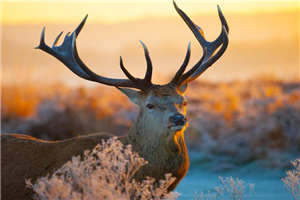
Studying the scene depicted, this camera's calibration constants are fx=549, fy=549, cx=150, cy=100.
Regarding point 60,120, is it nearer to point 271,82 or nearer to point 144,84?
point 144,84

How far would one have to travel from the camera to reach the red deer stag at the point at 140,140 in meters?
6.87

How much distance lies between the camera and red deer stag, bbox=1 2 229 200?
22.5 ft

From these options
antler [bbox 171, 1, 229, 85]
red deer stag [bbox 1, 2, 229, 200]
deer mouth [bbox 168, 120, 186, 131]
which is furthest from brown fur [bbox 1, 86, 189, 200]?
antler [bbox 171, 1, 229, 85]

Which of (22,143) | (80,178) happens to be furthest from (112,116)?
(80,178)

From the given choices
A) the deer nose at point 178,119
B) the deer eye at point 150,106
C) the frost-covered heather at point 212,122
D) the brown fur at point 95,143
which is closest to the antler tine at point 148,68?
the brown fur at point 95,143

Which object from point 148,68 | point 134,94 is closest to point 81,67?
point 134,94

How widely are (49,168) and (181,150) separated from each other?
5.74ft

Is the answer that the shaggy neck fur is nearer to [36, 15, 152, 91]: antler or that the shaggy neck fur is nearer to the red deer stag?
the red deer stag

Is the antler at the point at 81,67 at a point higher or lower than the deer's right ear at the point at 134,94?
higher

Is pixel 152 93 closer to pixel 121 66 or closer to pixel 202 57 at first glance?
pixel 121 66

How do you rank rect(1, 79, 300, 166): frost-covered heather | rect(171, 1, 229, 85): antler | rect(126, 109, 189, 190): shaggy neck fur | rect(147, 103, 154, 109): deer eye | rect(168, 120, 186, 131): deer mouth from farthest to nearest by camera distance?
rect(1, 79, 300, 166): frost-covered heather → rect(171, 1, 229, 85): antler → rect(147, 103, 154, 109): deer eye → rect(126, 109, 189, 190): shaggy neck fur → rect(168, 120, 186, 131): deer mouth

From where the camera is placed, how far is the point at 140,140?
7.07 meters

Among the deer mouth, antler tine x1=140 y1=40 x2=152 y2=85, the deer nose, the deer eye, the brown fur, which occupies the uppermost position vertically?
antler tine x1=140 y1=40 x2=152 y2=85

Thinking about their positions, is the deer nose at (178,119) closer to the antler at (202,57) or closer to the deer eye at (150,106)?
the deer eye at (150,106)
